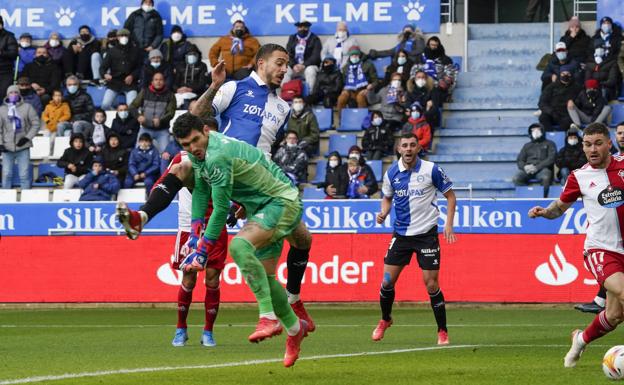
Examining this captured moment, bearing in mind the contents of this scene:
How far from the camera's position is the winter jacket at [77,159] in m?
26.1

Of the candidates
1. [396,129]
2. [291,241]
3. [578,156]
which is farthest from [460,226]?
[291,241]

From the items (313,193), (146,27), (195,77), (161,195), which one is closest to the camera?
(161,195)

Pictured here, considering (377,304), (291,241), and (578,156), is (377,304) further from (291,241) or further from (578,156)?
(291,241)

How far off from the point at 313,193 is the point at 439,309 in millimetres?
10862

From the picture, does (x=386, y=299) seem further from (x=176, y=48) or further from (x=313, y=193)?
(x=176, y=48)

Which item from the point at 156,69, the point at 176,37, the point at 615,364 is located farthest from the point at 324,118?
the point at 615,364

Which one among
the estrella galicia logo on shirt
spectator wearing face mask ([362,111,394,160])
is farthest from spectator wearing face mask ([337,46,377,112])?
the estrella galicia logo on shirt

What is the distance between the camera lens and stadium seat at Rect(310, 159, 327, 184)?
25719 mm

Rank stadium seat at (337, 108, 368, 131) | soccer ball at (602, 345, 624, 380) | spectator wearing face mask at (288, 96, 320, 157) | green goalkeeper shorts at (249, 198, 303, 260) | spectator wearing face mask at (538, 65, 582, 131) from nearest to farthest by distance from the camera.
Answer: soccer ball at (602, 345, 624, 380) → green goalkeeper shorts at (249, 198, 303, 260) → spectator wearing face mask at (538, 65, 582, 131) → spectator wearing face mask at (288, 96, 320, 157) → stadium seat at (337, 108, 368, 131)

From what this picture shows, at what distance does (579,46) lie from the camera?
26359 millimetres

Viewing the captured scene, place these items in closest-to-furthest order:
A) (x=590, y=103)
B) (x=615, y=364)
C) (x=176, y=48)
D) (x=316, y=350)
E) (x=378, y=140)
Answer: (x=615, y=364)
(x=316, y=350)
(x=590, y=103)
(x=378, y=140)
(x=176, y=48)

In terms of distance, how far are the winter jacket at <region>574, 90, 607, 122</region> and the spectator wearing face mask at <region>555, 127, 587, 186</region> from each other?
1.25 metres

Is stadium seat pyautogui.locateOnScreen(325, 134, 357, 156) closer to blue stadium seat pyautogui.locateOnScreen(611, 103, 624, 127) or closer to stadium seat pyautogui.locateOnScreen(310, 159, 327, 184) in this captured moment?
stadium seat pyautogui.locateOnScreen(310, 159, 327, 184)

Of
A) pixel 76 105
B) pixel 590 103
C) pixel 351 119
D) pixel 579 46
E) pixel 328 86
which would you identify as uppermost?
pixel 579 46
